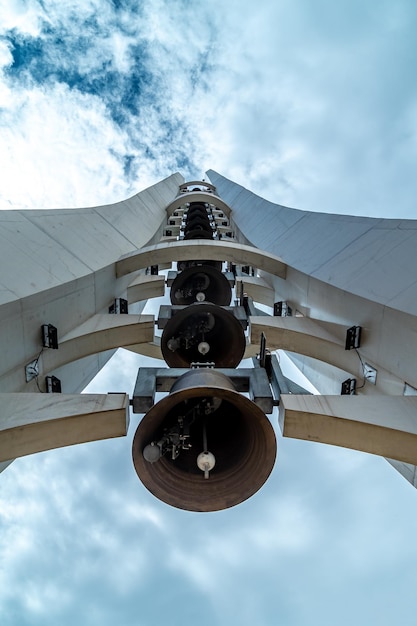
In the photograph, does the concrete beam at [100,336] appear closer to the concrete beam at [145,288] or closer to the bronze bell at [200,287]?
the bronze bell at [200,287]

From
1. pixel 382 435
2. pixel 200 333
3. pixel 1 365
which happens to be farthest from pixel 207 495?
pixel 1 365

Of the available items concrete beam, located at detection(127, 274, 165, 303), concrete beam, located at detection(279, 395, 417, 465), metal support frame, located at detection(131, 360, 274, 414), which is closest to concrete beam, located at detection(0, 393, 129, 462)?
metal support frame, located at detection(131, 360, 274, 414)

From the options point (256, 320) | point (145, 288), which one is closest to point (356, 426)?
point (256, 320)

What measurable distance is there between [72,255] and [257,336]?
411cm

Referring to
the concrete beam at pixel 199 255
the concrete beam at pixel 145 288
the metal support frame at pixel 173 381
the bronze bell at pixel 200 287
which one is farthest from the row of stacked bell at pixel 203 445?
the concrete beam at pixel 145 288

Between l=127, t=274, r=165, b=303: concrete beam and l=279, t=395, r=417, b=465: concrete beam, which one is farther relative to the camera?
l=127, t=274, r=165, b=303: concrete beam

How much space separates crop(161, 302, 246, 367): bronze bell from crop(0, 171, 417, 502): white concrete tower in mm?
950

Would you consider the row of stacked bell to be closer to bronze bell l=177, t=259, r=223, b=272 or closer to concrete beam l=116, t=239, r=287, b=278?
concrete beam l=116, t=239, r=287, b=278

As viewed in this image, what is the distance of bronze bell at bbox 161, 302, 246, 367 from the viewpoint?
6293 mm

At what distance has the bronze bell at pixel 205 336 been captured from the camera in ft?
20.6

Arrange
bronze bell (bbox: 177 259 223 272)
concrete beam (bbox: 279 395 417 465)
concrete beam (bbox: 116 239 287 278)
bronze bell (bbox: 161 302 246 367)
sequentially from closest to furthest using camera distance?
concrete beam (bbox: 279 395 417 465) → bronze bell (bbox: 161 302 246 367) → concrete beam (bbox: 116 239 287 278) → bronze bell (bbox: 177 259 223 272)

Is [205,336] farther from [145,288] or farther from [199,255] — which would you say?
[145,288]

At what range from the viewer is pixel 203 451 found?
4.12 metres

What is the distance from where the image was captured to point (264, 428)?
4.04m
